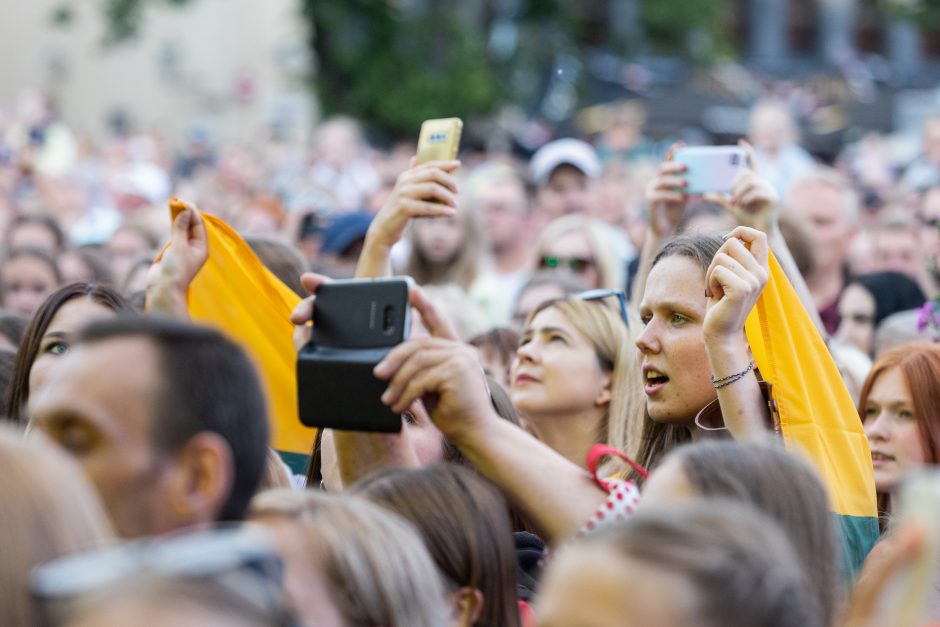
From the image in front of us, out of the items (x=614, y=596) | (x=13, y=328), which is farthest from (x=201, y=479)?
(x=13, y=328)

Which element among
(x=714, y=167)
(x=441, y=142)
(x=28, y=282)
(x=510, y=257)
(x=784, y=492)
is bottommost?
(x=510, y=257)

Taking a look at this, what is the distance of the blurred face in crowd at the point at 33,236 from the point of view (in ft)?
25.9

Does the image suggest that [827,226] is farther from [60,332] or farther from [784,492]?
[784,492]

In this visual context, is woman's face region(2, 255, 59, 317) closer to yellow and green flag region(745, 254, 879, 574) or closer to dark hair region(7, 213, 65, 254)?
dark hair region(7, 213, 65, 254)

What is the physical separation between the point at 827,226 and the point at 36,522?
231 inches

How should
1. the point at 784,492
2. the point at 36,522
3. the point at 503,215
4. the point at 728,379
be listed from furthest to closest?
1. the point at 503,215
2. the point at 728,379
3. the point at 784,492
4. the point at 36,522

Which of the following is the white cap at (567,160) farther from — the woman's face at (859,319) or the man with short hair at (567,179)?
the woman's face at (859,319)

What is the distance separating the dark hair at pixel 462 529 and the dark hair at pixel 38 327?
1.81 meters

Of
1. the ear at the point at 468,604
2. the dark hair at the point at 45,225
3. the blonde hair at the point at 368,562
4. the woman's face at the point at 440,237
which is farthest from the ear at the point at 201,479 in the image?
the dark hair at the point at 45,225

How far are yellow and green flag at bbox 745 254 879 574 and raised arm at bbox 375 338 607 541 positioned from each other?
92cm

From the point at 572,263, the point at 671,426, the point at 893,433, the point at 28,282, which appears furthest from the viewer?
the point at 572,263

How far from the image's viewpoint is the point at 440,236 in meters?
7.77

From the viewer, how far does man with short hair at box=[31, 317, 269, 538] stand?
254 cm

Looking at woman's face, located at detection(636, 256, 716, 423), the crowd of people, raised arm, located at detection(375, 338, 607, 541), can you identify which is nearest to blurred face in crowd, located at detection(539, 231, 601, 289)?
the crowd of people
